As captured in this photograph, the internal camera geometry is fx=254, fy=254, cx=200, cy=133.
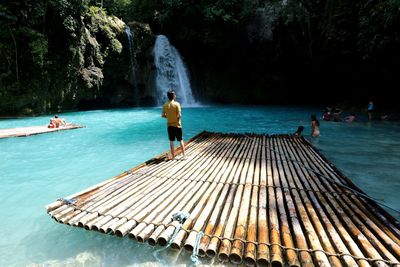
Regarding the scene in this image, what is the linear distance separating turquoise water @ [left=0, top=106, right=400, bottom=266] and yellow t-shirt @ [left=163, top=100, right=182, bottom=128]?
2.22 meters

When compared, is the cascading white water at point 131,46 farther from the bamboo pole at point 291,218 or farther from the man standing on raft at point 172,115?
the bamboo pole at point 291,218

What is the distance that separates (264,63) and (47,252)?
84.2 feet

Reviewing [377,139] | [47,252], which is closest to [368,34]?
[377,139]

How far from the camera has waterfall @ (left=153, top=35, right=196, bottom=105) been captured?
26344 mm

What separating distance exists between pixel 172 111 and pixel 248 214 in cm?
357

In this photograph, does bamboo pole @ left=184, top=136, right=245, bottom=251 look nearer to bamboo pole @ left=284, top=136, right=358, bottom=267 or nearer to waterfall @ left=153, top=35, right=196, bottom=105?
bamboo pole @ left=284, top=136, right=358, bottom=267

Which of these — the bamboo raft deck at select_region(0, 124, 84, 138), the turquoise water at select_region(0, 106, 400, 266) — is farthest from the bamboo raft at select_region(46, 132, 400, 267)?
the bamboo raft deck at select_region(0, 124, 84, 138)

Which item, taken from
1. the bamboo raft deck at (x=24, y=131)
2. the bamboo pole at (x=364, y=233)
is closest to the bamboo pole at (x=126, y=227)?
the bamboo pole at (x=364, y=233)

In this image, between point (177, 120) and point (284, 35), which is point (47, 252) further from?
point (284, 35)

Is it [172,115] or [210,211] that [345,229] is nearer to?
[210,211]

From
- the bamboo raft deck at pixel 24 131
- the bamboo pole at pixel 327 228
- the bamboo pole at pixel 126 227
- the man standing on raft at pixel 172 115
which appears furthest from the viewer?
the bamboo raft deck at pixel 24 131

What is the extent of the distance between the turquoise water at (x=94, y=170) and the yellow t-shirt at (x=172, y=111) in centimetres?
222

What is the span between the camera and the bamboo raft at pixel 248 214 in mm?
2868

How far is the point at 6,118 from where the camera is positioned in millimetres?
19062
